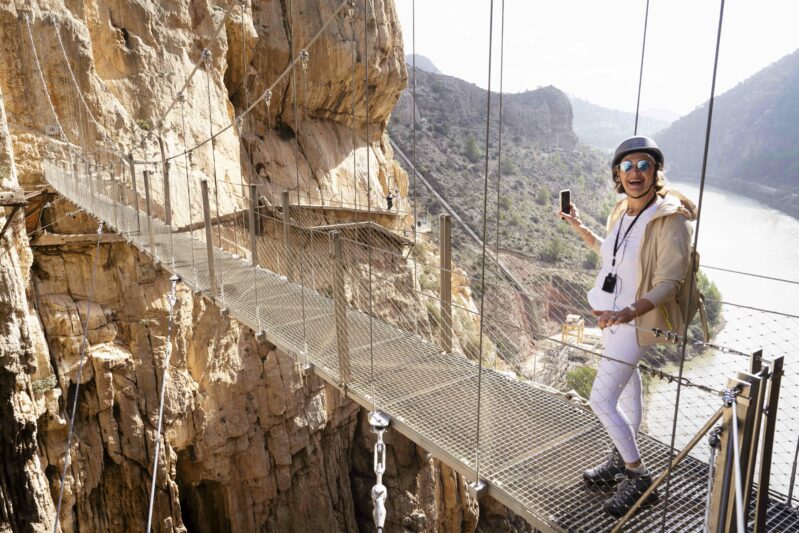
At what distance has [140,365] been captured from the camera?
13.2 feet

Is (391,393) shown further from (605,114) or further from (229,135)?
(605,114)

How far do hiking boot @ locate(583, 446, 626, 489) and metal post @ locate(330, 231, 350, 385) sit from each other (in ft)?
2.33

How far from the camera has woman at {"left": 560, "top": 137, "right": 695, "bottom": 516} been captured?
876 mm

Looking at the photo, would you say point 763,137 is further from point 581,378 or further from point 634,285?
point 634,285

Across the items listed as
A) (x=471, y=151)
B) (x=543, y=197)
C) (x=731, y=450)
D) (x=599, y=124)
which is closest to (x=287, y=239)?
(x=731, y=450)

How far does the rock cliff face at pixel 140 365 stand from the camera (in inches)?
140

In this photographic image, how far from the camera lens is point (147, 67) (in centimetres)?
465

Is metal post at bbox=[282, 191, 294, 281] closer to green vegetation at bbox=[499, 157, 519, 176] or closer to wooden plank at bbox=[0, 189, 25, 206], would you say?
wooden plank at bbox=[0, 189, 25, 206]

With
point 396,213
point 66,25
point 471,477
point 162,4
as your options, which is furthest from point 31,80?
point 471,477

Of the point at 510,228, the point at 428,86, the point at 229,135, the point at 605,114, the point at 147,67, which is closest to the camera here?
the point at 147,67

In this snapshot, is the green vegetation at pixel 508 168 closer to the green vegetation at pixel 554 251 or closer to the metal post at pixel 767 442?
the green vegetation at pixel 554 251

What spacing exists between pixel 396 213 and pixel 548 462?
5.93 m

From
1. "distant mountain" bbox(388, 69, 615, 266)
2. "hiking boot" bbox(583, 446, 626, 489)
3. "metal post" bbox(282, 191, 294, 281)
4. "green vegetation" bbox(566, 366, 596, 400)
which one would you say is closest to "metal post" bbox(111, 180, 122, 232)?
"metal post" bbox(282, 191, 294, 281)

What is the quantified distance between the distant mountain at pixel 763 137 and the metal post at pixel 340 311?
9297 mm
